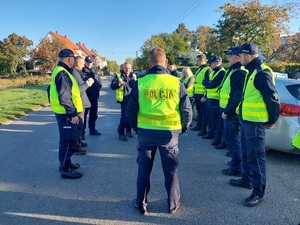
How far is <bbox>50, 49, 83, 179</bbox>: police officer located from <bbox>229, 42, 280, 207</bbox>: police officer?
2.62 meters

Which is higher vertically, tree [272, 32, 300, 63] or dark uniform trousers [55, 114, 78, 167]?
tree [272, 32, 300, 63]

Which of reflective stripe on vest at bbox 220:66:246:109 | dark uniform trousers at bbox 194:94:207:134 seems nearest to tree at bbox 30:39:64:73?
dark uniform trousers at bbox 194:94:207:134

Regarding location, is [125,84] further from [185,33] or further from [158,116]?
[185,33]

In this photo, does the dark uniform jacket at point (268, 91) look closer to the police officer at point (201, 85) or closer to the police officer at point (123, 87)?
the police officer at point (201, 85)

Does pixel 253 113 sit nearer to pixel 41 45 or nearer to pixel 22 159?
pixel 22 159

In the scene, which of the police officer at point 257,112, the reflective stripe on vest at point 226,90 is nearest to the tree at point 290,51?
the reflective stripe on vest at point 226,90

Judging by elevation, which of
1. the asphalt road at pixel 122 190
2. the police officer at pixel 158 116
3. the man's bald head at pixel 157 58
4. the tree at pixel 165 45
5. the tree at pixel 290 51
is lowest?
the asphalt road at pixel 122 190

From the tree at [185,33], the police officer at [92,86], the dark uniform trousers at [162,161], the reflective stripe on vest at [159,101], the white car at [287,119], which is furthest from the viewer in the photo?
the tree at [185,33]

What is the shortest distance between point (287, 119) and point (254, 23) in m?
19.3

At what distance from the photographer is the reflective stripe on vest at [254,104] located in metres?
3.43

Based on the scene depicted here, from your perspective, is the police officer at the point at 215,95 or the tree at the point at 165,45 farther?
the tree at the point at 165,45

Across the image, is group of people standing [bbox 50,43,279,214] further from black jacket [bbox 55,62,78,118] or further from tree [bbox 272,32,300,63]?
tree [bbox 272,32,300,63]

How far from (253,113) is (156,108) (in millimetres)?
1318

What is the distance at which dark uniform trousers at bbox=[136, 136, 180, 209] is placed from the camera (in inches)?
125
